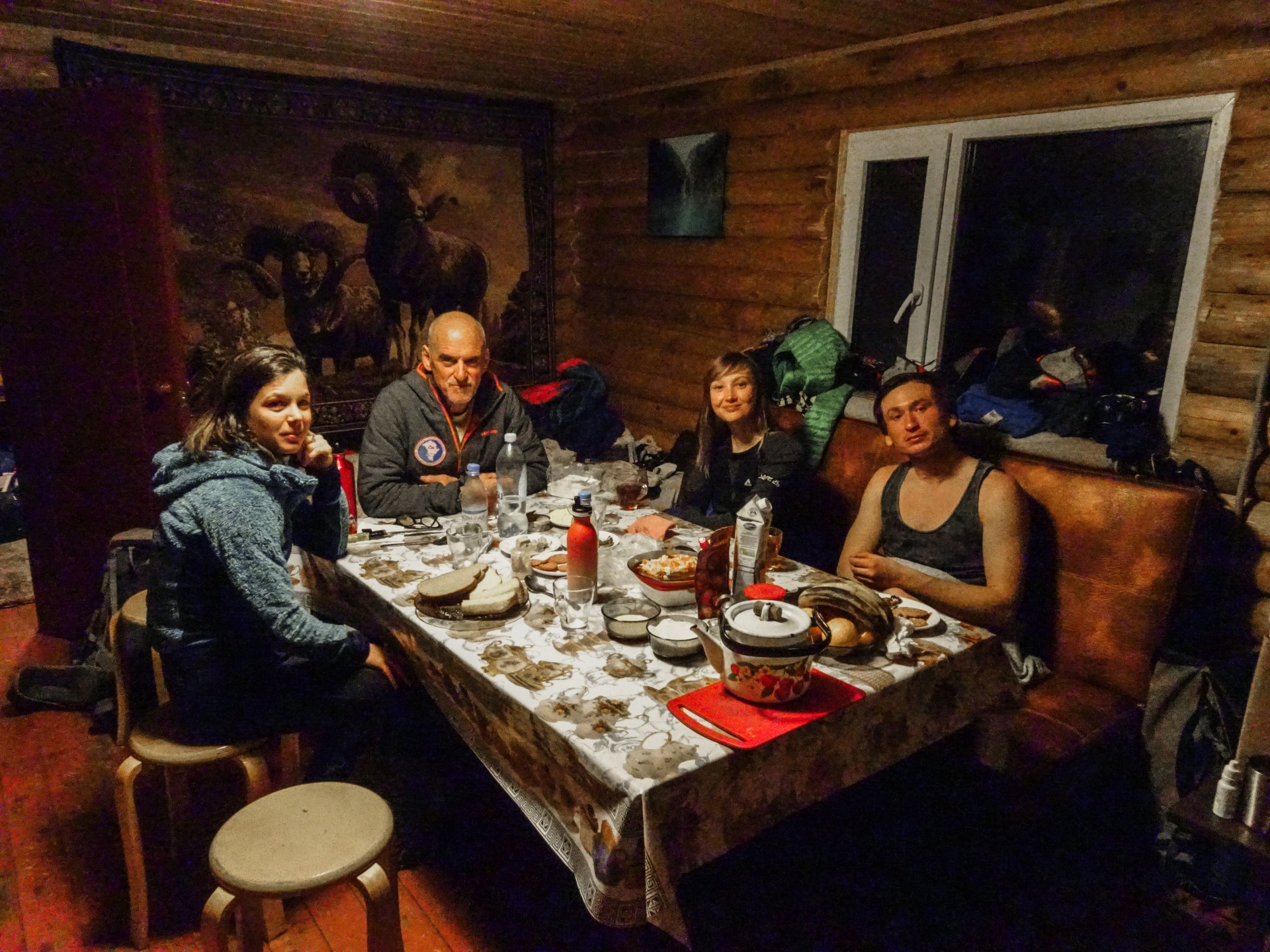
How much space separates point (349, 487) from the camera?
117 inches

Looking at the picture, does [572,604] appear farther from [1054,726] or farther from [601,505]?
[1054,726]

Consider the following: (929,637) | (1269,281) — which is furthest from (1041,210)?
(929,637)

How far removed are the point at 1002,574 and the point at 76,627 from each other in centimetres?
418

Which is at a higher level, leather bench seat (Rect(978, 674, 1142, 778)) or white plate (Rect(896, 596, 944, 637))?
white plate (Rect(896, 596, 944, 637))

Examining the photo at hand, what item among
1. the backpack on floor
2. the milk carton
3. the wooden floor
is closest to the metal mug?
the wooden floor

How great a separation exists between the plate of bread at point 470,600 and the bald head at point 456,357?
1320mm

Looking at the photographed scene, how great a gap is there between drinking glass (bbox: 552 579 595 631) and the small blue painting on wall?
330 cm

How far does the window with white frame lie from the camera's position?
3180 mm

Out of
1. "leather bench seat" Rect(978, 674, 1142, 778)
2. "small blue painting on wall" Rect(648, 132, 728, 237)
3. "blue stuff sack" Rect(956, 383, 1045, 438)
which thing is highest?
"small blue painting on wall" Rect(648, 132, 728, 237)

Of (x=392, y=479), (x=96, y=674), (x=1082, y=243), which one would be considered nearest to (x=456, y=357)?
(x=392, y=479)

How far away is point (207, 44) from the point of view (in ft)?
14.4

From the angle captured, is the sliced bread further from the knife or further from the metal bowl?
the knife

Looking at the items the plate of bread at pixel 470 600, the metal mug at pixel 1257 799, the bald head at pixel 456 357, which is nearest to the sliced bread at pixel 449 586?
the plate of bread at pixel 470 600

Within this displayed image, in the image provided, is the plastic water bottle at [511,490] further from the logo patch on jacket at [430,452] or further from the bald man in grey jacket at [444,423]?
the logo patch on jacket at [430,452]
